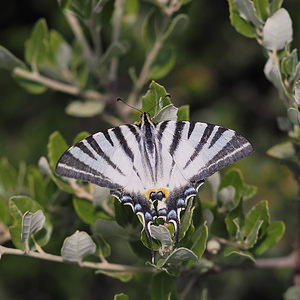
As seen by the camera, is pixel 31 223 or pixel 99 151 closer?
pixel 31 223

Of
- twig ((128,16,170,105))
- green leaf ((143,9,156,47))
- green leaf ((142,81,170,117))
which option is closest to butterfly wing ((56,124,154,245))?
green leaf ((142,81,170,117))

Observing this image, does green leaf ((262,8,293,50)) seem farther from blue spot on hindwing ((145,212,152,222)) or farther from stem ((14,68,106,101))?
stem ((14,68,106,101))

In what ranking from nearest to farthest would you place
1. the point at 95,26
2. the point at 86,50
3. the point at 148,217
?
the point at 148,217
the point at 95,26
the point at 86,50

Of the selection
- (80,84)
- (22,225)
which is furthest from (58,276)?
(22,225)

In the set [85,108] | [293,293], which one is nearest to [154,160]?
[85,108]

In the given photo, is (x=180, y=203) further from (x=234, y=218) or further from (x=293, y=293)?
(x=293, y=293)

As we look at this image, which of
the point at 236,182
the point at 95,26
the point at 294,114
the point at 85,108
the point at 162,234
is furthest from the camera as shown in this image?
the point at 85,108

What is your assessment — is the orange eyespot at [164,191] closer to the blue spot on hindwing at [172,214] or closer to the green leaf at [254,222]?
the blue spot on hindwing at [172,214]

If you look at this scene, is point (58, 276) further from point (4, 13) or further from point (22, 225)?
point (4, 13)
